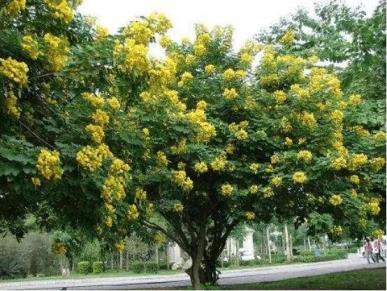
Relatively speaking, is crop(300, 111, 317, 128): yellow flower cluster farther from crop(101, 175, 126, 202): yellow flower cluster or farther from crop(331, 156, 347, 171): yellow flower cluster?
crop(101, 175, 126, 202): yellow flower cluster

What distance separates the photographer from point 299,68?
1091 cm

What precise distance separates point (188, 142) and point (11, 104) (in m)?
4.53

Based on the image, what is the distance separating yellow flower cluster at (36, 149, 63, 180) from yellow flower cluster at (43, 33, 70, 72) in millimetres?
997

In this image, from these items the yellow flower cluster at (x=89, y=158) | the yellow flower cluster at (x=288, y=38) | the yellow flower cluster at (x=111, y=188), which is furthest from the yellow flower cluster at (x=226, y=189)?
the yellow flower cluster at (x=89, y=158)

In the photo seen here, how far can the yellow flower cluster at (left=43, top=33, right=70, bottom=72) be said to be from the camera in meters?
5.19

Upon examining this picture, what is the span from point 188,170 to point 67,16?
16.9 ft

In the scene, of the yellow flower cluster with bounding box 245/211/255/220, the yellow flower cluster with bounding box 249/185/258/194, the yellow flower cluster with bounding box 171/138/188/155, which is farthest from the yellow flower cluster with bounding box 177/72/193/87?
the yellow flower cluster with bounding box 245/211/255/220

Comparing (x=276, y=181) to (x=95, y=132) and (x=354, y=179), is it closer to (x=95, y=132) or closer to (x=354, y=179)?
(x=354, y=179)

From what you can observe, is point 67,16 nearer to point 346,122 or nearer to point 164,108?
point 164,108

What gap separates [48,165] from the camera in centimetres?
468

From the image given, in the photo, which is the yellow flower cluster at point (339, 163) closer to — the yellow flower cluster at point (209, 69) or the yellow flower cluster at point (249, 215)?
the yellow flower cluster at point (249, 215)

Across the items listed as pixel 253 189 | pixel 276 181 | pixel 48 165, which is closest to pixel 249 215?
pixel 253 189

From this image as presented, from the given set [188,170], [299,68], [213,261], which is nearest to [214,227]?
[213,261]

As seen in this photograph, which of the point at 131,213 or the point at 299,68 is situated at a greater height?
the point at 299,68
